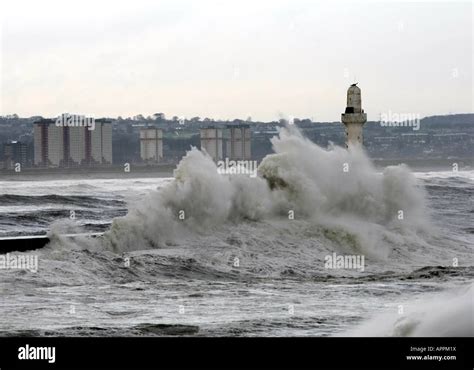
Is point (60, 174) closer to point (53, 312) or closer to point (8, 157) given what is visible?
point (8, 157)

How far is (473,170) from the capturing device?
100 metres

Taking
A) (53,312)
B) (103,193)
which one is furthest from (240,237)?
(103,193)

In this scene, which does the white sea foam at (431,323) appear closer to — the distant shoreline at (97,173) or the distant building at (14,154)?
the distant shoreline at (97,173)

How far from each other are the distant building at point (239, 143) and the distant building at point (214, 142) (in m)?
1.10

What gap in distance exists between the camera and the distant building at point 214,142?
81875 mm

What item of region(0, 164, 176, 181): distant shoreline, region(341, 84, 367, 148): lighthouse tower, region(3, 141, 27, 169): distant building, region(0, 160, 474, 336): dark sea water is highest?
region(341, 84, 367, 148): lighthouse tower

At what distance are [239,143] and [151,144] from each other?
1755cm

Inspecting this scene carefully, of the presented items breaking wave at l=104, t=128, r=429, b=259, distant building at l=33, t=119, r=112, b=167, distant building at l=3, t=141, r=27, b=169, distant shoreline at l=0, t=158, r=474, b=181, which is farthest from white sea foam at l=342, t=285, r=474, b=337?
distant building at l=3, t=141, r=27, b=169

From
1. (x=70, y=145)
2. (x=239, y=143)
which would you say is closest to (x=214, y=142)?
(x=239, y=143)

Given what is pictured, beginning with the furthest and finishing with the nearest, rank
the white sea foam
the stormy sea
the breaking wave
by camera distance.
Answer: the breaking wave < the stormy sea < the white sea foam

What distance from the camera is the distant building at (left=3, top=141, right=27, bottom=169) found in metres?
93.5

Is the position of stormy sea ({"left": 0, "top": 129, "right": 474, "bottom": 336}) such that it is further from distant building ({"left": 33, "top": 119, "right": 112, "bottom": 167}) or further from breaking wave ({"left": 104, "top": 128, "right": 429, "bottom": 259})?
distant building ({"left": 33, "top": 119, "right": 112, "bottom": 167})

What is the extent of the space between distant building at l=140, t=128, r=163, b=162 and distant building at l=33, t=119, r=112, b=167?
9.89ft
